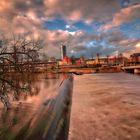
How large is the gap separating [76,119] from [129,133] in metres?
2.50

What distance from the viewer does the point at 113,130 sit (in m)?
6.41

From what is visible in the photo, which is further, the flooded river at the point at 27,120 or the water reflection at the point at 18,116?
the water reflection at the point at 18,116

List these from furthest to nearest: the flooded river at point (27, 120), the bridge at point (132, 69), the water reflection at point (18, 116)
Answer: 1. the bridge at point (132, 69)
2. the water reflection at point (18, 116)
3. the flooded river at point (27, 120)

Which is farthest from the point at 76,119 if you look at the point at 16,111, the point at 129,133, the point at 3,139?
the point at 16,111

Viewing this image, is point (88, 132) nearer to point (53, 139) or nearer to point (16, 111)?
point (53, 139)

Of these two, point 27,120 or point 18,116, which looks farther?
point 18,116

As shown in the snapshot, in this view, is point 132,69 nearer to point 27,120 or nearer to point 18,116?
point 18,116

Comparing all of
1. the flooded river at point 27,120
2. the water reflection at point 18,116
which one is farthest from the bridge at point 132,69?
the flooded river at point 27,120

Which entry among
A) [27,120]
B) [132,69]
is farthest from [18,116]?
[132,69]

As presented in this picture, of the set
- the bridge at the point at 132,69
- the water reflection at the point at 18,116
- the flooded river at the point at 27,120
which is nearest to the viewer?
the flooded river at the point at 27,120

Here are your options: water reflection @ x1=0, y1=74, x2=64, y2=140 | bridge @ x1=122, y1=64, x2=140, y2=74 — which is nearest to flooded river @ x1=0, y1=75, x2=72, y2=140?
water reflection @ x1=0, y1=74, x2=64, y2=140

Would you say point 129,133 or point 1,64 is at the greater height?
point 1,64

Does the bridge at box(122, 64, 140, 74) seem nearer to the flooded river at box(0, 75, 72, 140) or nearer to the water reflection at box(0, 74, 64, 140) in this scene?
the water reflection at box(0, 74, 64, 140)

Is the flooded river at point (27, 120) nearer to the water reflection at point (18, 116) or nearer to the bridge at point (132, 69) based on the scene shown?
the water reflection at point (18, 116)
